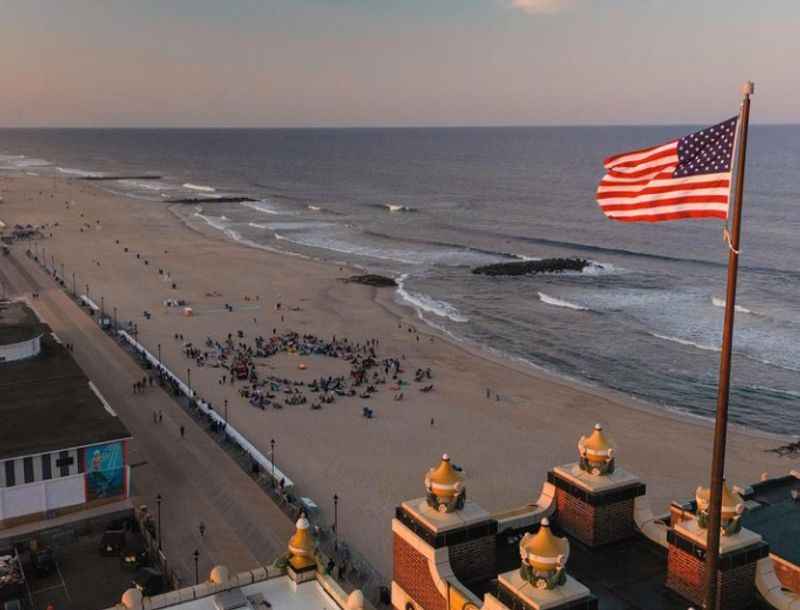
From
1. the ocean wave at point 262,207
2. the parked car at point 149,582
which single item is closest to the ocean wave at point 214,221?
the ocean wave at point 262,207

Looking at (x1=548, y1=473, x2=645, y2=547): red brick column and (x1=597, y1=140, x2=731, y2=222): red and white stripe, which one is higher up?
(x1=597, y1=140, x2=731, y2=222): red and white stripe

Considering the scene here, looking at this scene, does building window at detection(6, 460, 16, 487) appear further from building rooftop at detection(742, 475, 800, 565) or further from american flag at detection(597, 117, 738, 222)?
american flag at detection(597, 117, 738, 222)

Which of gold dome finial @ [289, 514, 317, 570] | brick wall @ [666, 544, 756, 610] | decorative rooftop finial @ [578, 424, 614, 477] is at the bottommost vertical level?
gold dome finial @ [289, 514, 317, 570]

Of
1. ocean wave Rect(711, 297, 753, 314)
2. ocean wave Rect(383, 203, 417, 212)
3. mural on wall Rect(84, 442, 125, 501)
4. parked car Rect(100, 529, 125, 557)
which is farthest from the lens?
ocean wave Rect(383, 203, 417, 212)

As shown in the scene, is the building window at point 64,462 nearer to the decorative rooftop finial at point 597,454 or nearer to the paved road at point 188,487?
the paved road at point 188,487

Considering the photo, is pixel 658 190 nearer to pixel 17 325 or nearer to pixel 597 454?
pixel 597 454

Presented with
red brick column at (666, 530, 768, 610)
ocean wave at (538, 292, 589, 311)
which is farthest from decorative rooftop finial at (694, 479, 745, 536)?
ocean wave at (538, 292, 589, 311)

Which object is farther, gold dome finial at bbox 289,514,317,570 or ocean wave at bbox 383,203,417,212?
ocean wave at bbox 383,203,417,212
